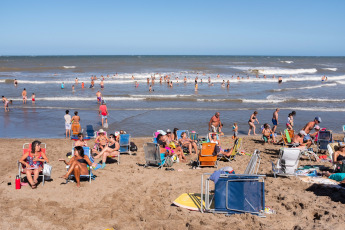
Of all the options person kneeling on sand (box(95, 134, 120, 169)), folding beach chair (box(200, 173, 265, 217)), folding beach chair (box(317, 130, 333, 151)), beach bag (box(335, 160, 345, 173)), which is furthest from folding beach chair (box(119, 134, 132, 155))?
folding beach chair (box(317, 130, 333, 151))

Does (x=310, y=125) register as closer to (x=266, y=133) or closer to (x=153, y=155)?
(x=266, y=133)

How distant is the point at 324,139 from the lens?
1161 centimetres

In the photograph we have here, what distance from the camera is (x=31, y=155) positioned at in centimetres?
815

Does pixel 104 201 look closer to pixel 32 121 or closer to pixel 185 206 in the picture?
pixel 185 206

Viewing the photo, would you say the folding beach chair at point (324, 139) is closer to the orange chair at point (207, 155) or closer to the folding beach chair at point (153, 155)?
the orange chair at point (207, 155)

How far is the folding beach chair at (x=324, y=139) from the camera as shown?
11438 mm

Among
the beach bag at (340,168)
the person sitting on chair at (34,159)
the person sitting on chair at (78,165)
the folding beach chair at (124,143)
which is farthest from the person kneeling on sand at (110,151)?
the beach bag at (340,168)

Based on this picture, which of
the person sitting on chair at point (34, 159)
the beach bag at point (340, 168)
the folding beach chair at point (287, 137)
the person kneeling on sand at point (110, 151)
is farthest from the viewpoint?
the folding beach chair at point (287, 137)

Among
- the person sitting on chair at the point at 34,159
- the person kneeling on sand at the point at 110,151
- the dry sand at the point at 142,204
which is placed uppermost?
the person sitting on chair at the point at 34,159

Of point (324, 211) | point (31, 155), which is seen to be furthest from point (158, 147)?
point (324, 211)

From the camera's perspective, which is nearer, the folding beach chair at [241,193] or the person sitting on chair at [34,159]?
the folding beach chair at [241,193]

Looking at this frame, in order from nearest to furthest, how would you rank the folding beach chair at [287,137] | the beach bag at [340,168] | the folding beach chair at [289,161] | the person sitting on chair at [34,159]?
the person sitting on chair at [34,159], the beach bag at [340,168], the folding beach chair at [289,161], the folding beach chair at [287,137]

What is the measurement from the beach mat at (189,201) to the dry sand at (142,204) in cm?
12

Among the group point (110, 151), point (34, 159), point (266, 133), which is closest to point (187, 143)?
point (110, 151)
